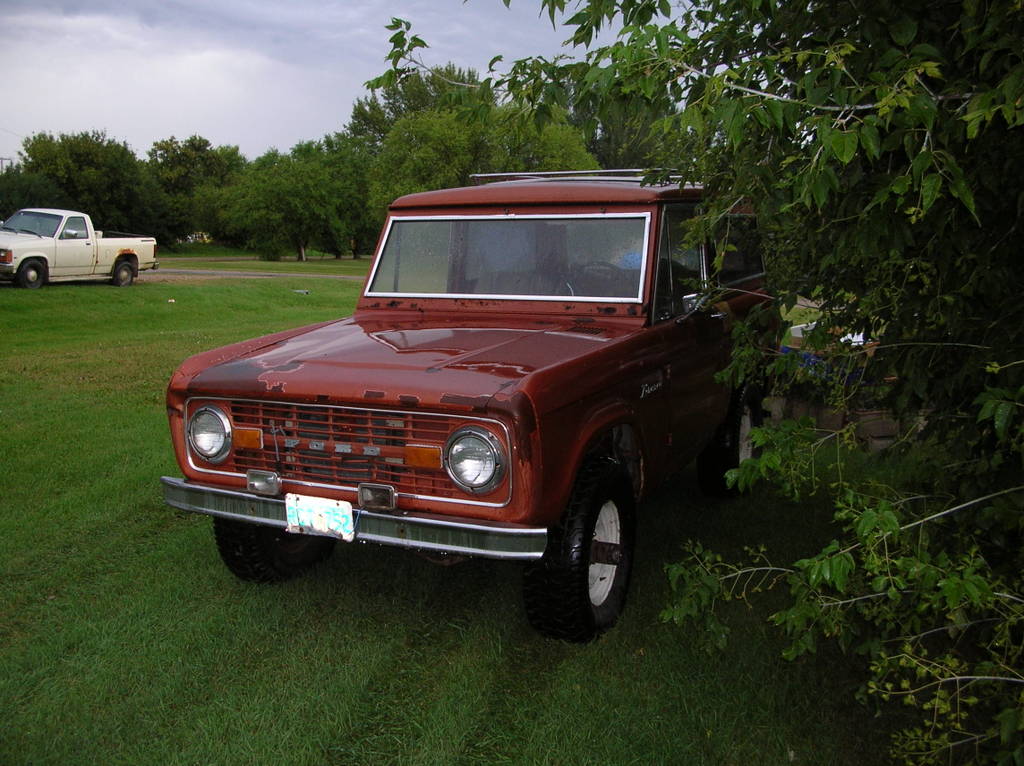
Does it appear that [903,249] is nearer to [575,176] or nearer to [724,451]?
Result: [575,176]

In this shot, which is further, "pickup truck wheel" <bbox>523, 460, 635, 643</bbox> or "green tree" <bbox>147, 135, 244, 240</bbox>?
"green tree" <bbox>147, 135, 244, 240</bbox>

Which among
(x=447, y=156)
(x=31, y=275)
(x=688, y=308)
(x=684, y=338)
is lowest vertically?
(x=31, y=275)

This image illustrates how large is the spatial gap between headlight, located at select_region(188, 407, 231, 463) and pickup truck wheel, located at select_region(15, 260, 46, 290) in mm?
15396

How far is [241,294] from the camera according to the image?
19.4m

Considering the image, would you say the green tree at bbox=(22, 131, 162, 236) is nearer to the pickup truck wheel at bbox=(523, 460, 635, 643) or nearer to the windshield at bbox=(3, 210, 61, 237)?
the windshield at bbox=(3, 210, 61, 237)

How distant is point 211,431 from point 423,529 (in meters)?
1.11

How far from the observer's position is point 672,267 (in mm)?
4473

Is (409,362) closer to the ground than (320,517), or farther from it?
farther from it

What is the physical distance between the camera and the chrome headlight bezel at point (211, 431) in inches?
143

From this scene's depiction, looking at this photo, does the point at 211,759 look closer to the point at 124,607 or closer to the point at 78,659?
the point at 78,659

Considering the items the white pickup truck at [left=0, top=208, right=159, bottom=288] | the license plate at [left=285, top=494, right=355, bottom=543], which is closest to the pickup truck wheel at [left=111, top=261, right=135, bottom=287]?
the white pickup truck at [left=0, top=208, right=159, bottom=288]

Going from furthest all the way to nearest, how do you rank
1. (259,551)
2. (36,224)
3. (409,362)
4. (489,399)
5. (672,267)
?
(36,224)
(672,267)
(259,551)
(409,362)
(489,399)

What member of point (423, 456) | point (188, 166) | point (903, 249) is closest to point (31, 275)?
point (423, 456)

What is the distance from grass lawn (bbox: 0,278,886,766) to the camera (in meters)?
3.00
